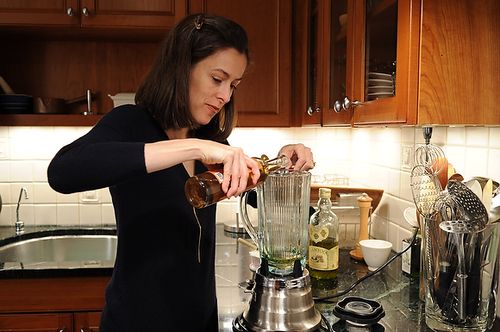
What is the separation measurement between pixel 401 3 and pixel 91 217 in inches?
71.4

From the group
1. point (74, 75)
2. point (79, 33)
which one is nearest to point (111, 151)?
point (79, 33)

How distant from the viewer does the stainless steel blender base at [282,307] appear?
95 centimetres

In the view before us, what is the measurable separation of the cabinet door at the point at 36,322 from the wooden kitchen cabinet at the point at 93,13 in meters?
1.14

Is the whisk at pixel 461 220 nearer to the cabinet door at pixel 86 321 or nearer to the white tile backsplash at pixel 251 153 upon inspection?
the white tile backsplash at pixel 251 153

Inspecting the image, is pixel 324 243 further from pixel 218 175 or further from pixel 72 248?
pixel 72 248

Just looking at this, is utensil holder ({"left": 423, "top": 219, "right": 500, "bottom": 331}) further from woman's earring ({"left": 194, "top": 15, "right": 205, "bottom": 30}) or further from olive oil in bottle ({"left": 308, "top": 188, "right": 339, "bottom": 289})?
woman's earring ({"left": 194, "top": 15, "right": 205, "bottom": 30})

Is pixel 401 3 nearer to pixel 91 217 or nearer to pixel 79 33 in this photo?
pixel 79 33

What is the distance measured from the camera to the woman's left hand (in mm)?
1254

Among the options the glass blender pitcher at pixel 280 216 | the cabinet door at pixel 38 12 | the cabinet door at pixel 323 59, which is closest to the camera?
the glass blender pitcher at pixel 280 216

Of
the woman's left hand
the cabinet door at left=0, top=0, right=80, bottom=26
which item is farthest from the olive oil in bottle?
the cabinet door at left=0, top=0, right=80, bottom=26

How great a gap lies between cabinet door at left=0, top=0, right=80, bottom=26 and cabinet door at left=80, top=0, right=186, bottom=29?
5 cm

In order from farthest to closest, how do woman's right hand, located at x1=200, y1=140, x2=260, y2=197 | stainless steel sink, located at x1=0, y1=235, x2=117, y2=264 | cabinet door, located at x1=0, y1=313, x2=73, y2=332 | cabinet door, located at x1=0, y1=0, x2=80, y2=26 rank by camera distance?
stainless steel sink, located at x1=0, y1=235, x2=117, y2=264, cabinet door, located at x1=0, y1=0, x2=80, y2=26, cabinet door, located at x1=0, y1=313, x2=73, y2=332, woman's right hand, located at x1=200, y1=140, x2=260, y2=197

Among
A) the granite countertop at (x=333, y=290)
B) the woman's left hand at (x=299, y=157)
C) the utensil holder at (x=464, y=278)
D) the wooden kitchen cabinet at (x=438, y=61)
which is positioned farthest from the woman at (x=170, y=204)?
the utensil holder at (x=464, y=278)

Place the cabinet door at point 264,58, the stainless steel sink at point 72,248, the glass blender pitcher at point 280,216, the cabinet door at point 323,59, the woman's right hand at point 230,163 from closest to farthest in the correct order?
the woman's right hand at point 230,163, the glass blender pitcher at point 280,216, the cabinet door at point 323,59, the cabinet door at point 264,58, the stainless steel sink at point 72,248
